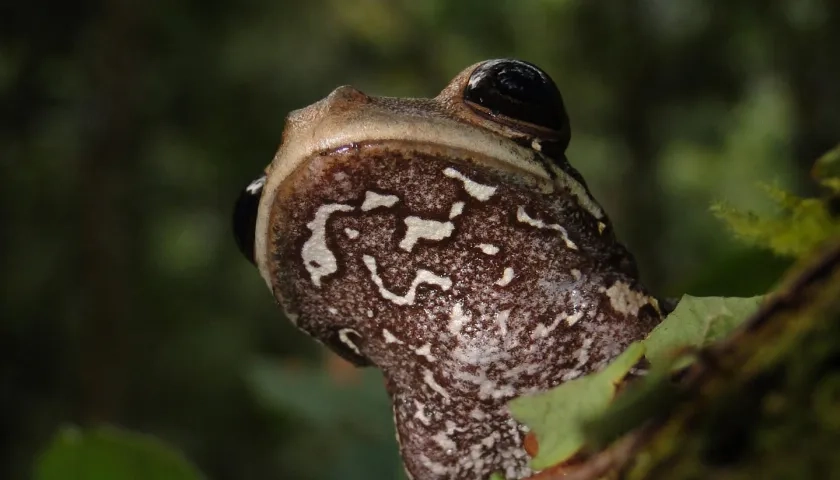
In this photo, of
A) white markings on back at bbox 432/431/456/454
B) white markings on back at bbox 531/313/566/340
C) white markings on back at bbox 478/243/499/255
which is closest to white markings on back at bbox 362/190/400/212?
white markings on back at bbox 478/243/499/255

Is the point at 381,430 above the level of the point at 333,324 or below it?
below

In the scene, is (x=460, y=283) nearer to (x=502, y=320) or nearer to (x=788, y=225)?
(x=502, y=320)

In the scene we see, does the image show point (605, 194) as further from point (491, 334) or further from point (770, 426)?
point (770, 426)

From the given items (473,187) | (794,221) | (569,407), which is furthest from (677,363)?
(473,187)

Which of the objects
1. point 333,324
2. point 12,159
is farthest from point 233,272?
point 333,324

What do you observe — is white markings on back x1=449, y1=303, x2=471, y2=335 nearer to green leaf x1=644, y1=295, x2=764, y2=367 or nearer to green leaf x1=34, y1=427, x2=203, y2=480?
green leaf x1=644, y1=295, x2=764, y2=367

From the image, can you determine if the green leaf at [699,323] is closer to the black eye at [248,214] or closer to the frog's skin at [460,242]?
the frog's skin at [460,242]
